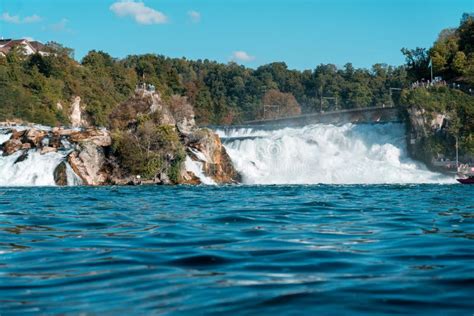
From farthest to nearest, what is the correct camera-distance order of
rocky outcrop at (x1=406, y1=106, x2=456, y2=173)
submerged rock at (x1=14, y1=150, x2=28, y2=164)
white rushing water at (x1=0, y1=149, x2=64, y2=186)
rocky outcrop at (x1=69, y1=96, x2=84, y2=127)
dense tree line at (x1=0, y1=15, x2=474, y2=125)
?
rocky outcrop at (x1=69, y1=96, x2=84, y2=127) < dense tree line at (x1=0, y1=15, x2=474, y2=125) < rocky outcrop at (x1=406, y1=106, x2=456, y2=173) < submerged rock at (x1=14, y1=150, x2=28, y2=164) < white rushing water at (x1=0, y1=149, x2=64, y2=186)

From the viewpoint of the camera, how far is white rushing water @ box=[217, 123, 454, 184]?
51812mm

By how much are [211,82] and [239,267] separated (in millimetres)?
Answer: 120764

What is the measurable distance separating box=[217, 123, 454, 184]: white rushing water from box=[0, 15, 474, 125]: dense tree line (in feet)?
40.8

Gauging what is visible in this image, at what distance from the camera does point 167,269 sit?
7973 millimetres

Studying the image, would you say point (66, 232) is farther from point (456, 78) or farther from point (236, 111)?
point (236, 111)

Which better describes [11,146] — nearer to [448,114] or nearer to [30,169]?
[30,169]

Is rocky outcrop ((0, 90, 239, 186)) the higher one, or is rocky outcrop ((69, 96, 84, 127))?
rocky outcrop ((69, 96, 84, 127))

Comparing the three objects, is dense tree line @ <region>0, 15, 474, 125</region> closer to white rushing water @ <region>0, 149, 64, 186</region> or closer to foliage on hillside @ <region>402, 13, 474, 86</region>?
foliage on hillside @ <region>402, 13, 474, 86</region>

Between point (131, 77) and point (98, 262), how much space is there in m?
86.6

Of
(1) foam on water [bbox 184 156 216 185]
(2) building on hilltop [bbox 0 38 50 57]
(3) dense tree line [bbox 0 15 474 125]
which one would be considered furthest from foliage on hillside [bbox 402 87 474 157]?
(2) building on hilltop [bbox 0 38 50 57]

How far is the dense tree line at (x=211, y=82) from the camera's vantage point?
230ft

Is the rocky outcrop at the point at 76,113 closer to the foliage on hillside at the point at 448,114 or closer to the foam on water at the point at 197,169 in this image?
the foam on water at the point at 197,169

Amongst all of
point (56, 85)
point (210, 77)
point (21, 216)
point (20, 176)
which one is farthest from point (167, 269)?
point (210, 77)

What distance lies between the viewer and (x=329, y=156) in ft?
180
